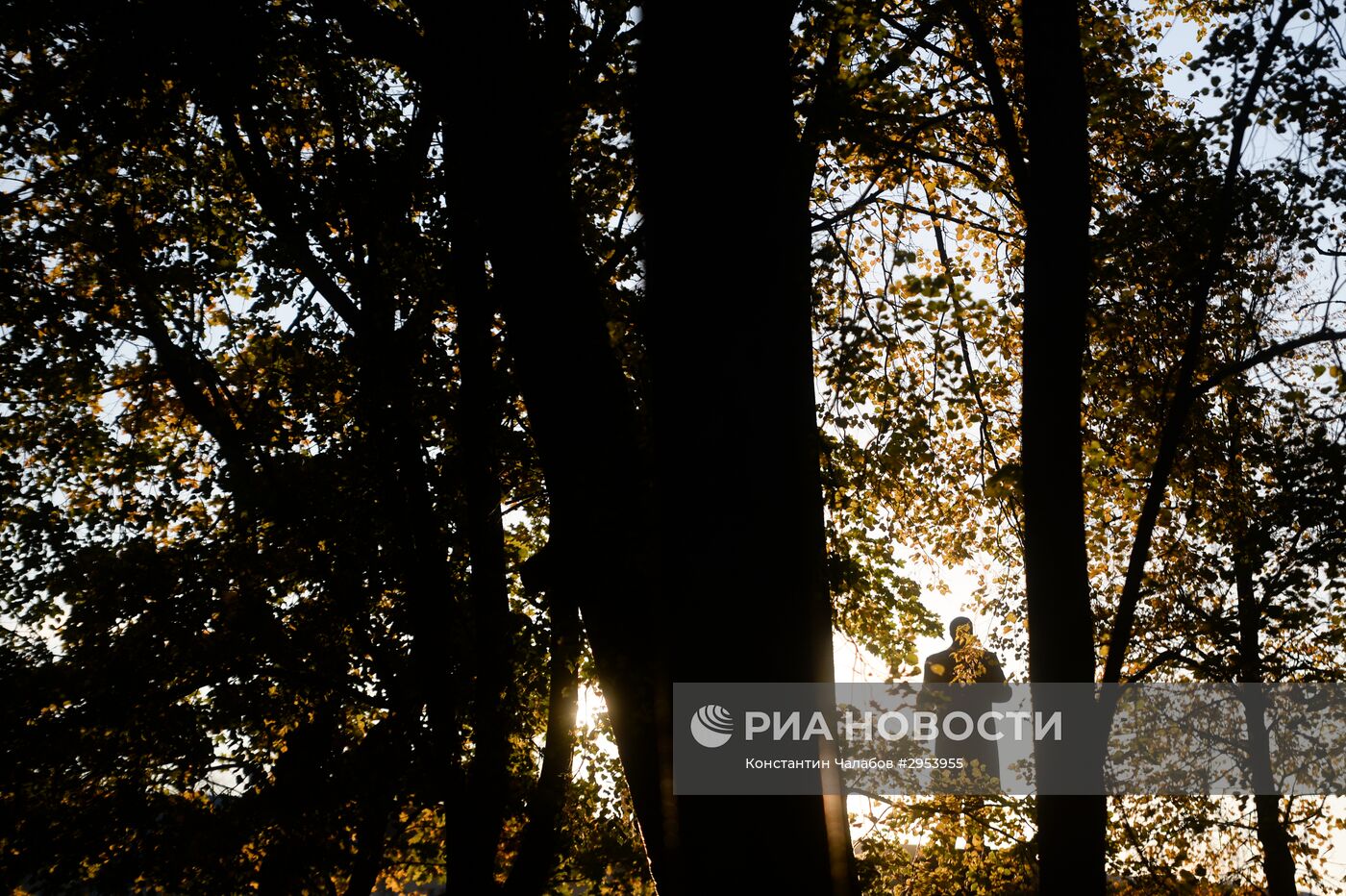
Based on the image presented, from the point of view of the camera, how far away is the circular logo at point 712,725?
10.00 ft

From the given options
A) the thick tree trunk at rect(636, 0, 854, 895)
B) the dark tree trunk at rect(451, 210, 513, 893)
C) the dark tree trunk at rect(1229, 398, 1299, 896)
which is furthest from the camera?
the dark tree trunk at rect(1229, 398, 1299, 896)

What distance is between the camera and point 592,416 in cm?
384

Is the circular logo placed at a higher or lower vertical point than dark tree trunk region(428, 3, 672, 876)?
lower

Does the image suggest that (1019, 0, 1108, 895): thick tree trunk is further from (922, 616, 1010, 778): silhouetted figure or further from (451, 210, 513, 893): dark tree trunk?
(451, 210, 513, 893): dark tree trunk

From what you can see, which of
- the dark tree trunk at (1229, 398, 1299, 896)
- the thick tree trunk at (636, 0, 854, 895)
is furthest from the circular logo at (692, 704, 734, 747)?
the dark tree trunk at (1229, 398, 1299, 896)

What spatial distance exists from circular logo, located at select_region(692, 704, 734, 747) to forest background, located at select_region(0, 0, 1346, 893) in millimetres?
219

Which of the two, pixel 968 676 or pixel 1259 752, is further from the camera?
pixel 1259 752

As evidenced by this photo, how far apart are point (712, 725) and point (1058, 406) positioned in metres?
2.42

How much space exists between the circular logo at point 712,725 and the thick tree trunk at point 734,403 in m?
0.20

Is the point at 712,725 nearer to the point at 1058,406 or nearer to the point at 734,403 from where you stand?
the point at 734,403

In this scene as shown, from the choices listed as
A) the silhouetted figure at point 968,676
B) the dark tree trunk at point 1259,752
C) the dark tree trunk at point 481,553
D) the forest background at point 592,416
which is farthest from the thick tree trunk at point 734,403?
the dark tree trunk at point 1259,752

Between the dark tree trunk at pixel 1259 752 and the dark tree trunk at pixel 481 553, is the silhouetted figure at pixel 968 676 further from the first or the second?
the dark tree trunk at pixel 1259 752

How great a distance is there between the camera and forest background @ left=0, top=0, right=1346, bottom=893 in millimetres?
3299

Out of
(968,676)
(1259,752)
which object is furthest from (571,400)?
(1259,752)
